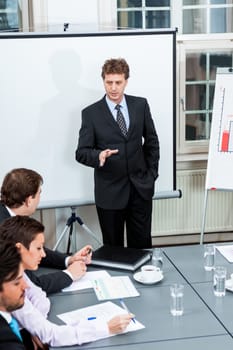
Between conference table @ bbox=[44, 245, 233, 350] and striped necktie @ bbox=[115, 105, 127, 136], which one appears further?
striped necktie @ bbox=[115, 105, 127, 136]

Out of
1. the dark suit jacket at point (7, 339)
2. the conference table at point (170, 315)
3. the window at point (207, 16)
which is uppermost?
the window at point (207, 16)

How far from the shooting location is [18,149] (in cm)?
370

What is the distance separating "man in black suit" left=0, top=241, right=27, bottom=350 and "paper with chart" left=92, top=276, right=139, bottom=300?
54 centimetres

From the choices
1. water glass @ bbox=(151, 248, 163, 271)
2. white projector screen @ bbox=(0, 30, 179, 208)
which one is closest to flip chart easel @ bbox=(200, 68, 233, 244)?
white projector screen @ bbox=(0, 30, 179, 208)

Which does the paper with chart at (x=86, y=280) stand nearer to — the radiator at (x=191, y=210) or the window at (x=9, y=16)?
the radiator at (x=191, y=210)

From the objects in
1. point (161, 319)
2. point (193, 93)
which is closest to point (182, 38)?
point (193, 93)

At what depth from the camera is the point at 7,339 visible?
1.72 m

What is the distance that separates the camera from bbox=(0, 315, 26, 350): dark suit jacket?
1.71m

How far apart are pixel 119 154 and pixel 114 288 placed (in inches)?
45.5

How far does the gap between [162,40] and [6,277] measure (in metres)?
2.49

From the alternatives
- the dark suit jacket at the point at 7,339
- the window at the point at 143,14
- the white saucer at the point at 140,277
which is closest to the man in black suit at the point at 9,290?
the dark suit jacket at the point at 7,339

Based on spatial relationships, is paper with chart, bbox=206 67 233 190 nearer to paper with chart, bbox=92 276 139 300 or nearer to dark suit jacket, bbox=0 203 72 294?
paper with chart, bbox=92 276 139 300

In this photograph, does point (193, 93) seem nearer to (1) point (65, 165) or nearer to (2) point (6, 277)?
(1) point (65, 165)

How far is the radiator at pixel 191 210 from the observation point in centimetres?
441
